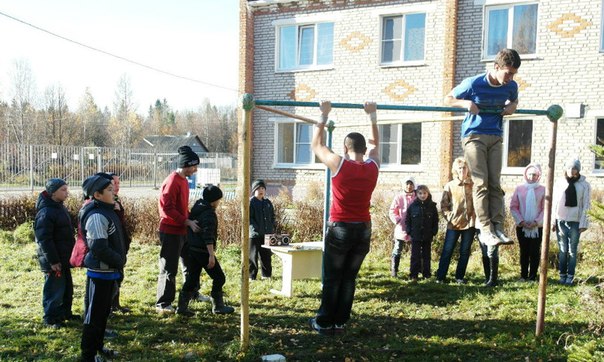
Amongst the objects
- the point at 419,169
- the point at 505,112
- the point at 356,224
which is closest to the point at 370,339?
the point at 356,224

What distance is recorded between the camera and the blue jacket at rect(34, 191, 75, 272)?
5828 mm

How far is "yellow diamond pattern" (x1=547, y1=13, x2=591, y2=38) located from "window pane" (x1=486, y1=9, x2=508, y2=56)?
48.9 inches

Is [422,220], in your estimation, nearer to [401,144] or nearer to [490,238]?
[490,238]

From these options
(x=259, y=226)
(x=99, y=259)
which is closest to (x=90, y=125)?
(x=259, y=226)

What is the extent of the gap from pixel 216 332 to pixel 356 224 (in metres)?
1.95

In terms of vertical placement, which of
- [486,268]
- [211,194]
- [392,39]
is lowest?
[486,268]

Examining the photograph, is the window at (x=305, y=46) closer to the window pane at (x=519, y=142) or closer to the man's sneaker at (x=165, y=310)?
the window pane at (x=519, y=142)

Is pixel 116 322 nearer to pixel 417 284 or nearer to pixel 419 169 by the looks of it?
pixel 417 284

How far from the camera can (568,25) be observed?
583 inches

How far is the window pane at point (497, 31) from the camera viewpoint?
15797 millimetres

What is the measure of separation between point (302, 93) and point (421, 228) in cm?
1111

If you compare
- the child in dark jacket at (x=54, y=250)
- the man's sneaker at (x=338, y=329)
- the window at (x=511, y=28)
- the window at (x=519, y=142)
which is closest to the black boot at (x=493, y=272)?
the man's sneaker at (x=338, y=329)

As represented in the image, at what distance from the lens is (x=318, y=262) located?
780 cm

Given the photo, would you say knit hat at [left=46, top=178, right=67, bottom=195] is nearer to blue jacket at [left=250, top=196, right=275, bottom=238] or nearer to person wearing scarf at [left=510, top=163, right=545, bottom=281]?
blue jacket at [left=250, top=196, right=275, bottom=238]
